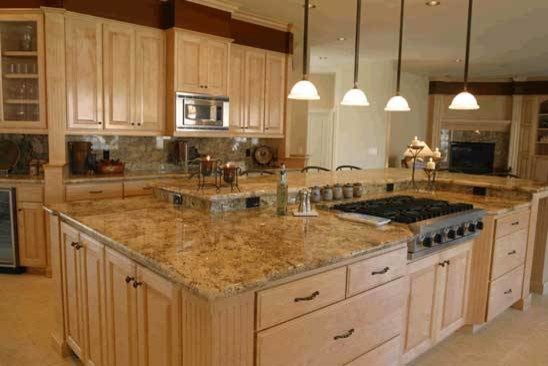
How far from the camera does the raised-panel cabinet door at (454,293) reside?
2.79 metres

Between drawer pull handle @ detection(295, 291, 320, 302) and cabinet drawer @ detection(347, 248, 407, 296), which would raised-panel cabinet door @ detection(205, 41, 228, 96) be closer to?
cabinet drawer @ detection(347, 248, 407, 296)

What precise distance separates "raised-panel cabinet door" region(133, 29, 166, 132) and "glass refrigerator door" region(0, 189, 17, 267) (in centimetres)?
148

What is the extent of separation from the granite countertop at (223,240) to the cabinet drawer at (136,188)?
1.66 metres

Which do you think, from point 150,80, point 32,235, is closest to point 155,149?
point 150,80

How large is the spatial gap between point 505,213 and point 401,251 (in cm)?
147

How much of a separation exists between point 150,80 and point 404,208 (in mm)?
3235

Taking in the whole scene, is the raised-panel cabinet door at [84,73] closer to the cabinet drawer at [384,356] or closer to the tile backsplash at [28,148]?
the tile backsplash at [28,148]

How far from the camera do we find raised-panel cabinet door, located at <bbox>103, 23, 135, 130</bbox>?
441 centimetres

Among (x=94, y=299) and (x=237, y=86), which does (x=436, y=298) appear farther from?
(x=237, y=86)

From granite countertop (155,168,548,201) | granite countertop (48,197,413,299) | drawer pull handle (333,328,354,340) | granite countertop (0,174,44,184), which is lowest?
drawer pull handle (333,328,354,340)

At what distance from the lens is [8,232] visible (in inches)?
163

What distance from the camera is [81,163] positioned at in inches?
177

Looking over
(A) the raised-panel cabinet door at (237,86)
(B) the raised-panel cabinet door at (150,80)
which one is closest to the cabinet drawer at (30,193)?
(B) the raised-panel cabinet door at (150,80)

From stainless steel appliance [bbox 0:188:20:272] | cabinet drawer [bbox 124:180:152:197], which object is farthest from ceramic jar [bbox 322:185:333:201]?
stainless steel appliance [bbox 0:188:20:272]
